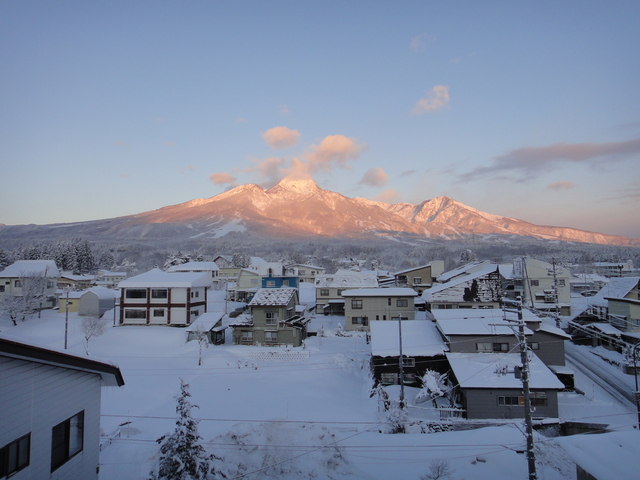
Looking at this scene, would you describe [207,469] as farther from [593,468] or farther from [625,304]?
[625,304]

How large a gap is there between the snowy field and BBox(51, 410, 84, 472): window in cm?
123

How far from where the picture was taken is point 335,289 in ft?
140

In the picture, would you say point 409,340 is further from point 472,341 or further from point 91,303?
point 91,303

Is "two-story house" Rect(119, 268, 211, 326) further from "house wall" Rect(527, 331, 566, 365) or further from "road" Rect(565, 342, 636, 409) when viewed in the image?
"road" Rect(565, 342, 636, 409)

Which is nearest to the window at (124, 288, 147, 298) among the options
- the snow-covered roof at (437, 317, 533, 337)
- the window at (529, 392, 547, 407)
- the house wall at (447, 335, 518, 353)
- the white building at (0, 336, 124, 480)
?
the snow-covered roof at (437, 317, 533, 337)

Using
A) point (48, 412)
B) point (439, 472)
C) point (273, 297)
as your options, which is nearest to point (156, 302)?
point (273, 297)

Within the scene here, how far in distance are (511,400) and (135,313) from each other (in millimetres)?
30274

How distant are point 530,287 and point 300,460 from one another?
37123mm

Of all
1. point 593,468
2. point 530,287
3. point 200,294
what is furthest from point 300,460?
point 530,287

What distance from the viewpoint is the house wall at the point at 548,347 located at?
78.2 feet

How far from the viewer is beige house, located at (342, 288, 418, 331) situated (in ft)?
113

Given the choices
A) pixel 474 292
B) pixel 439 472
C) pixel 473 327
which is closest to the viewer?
pixel 439 472

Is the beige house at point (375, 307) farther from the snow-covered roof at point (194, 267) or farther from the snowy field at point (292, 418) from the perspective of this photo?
the snow-covered roof at point (194, 267)

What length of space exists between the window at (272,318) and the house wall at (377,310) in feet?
25.0
